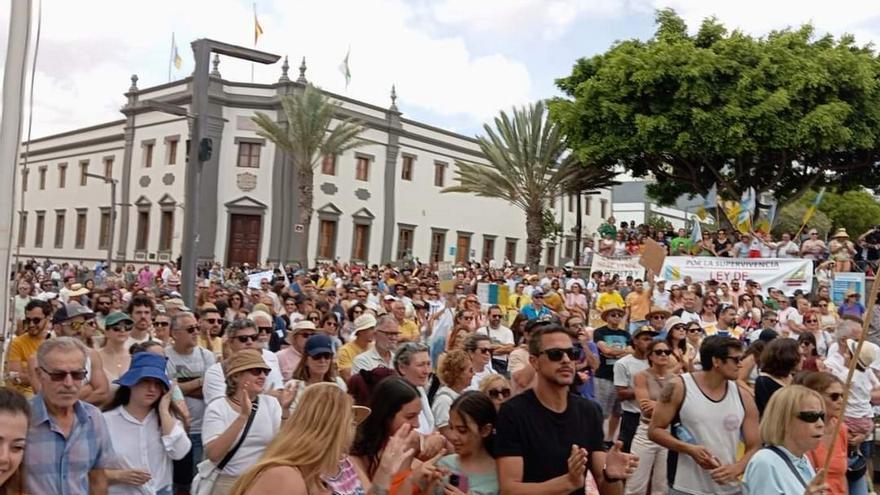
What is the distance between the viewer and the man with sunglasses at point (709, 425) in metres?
4.29

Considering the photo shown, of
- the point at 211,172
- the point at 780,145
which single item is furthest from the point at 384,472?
the point at 211,172

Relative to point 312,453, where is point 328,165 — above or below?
above

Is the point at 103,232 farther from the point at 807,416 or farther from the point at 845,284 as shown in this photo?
the point at 807,416

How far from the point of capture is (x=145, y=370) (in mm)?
4133

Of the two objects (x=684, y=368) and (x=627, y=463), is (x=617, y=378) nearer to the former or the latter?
Answer: (x=684, y=368)

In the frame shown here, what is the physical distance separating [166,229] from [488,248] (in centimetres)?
1987

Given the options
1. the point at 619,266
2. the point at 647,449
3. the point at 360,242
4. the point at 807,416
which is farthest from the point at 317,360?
the point at 360,242

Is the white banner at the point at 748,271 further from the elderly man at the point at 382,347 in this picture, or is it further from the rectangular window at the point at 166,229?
the rectangular window at the point at 166,229

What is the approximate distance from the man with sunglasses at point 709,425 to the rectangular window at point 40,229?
180 ft

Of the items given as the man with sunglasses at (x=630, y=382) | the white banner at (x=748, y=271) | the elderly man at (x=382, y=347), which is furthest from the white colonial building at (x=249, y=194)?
the man with sunglasses at (x=630, y=382)

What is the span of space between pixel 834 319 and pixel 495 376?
10.2 m

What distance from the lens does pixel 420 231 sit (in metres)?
45.8

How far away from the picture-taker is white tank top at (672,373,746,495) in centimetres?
433

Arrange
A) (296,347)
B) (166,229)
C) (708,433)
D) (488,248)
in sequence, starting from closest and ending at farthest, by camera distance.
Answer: (708,433) < (296,347) < (166,229) < (488,248)
